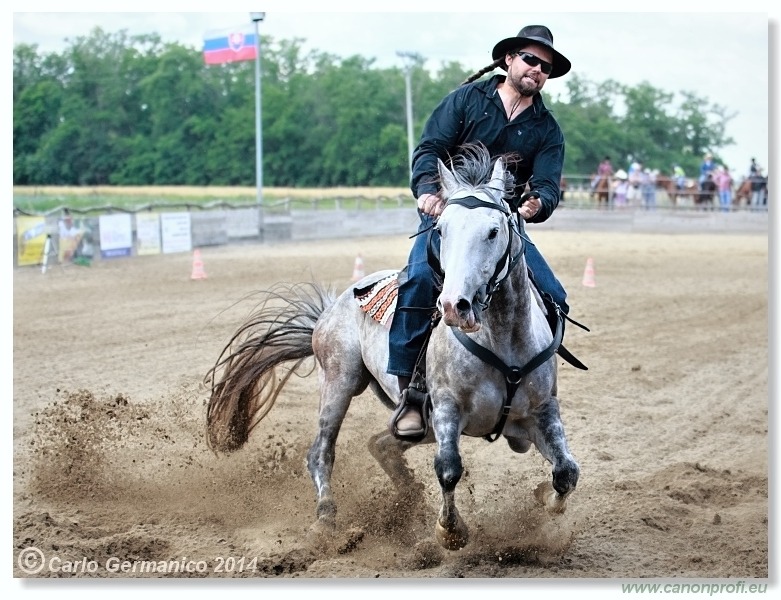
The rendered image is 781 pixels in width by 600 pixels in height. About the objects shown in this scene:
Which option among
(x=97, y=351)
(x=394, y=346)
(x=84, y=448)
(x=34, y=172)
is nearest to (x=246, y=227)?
(x=34, y=172)

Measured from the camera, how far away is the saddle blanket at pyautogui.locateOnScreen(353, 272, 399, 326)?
5383mm

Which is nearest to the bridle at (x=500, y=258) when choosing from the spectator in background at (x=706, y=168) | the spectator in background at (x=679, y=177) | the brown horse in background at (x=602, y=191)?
the spectator in background at (x=706, y=168)

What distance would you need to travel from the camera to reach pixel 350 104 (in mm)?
28750

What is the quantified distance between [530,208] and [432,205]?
48 centimetres

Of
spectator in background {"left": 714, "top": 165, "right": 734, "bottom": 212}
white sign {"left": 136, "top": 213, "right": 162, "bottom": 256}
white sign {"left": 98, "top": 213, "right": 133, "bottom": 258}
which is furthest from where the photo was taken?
spectator in background {"left": 714, "top": 165, "right": 734, "bottom": 212}

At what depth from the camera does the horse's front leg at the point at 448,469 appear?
464 cm

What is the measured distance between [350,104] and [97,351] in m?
19.2

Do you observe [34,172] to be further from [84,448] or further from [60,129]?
[84,448]

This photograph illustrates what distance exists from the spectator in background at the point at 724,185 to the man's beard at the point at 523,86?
2534 centimetres

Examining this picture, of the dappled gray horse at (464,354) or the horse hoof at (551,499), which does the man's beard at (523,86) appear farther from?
the horse hoof at (551,499)

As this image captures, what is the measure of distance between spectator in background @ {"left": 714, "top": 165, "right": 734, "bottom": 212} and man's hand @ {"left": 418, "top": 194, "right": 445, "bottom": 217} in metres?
26.0

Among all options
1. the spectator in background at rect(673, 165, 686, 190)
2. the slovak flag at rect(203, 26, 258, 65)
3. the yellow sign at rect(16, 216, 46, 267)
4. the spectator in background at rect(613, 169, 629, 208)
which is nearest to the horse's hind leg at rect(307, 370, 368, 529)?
the yellow sign at rect(16, 216, 46, 267)

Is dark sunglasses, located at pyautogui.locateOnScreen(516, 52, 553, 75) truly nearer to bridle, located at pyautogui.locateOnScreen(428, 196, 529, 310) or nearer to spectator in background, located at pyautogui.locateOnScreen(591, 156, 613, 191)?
bridle, located at pyautogui.locateOnScreen(428, 196, 529, 310)

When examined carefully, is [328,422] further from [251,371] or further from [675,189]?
[675,189]
